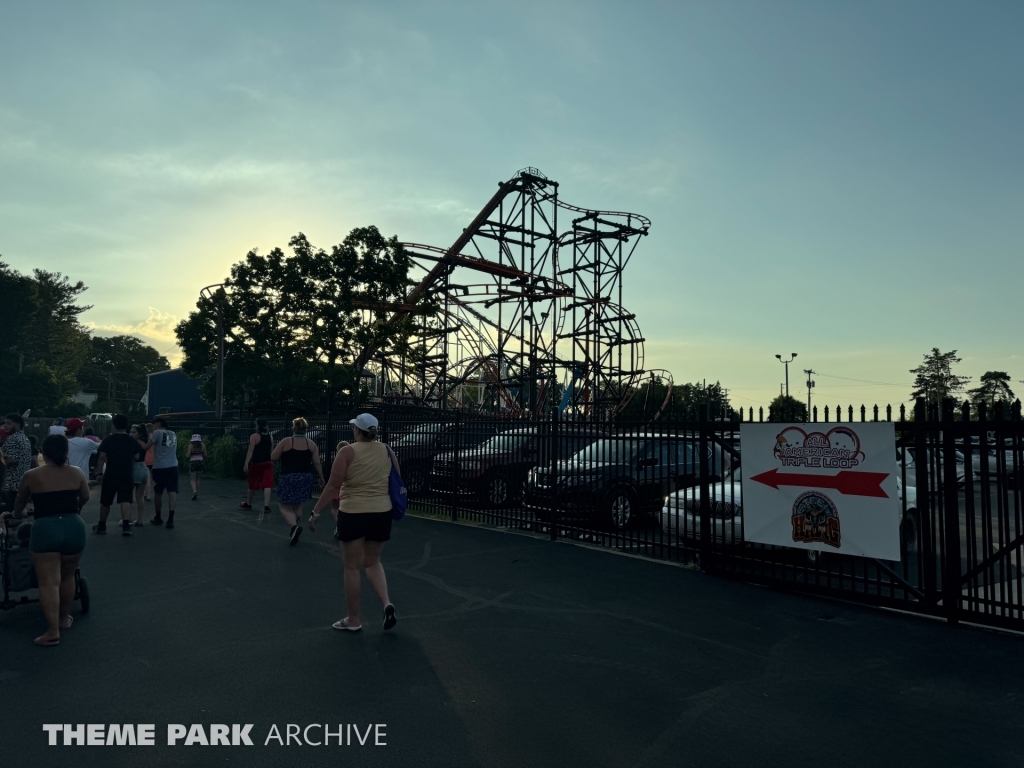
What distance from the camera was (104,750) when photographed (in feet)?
12.5

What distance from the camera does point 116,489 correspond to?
33.9 feet

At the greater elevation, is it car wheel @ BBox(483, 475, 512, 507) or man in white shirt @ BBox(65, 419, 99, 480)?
man in white shirt @ BBox(65, 419, 99, 480)

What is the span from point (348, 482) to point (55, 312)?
86671 millimetres

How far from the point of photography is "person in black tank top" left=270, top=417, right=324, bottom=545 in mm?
10523

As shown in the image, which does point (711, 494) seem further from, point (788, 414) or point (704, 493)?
point (788, 414)

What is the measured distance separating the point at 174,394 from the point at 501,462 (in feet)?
189

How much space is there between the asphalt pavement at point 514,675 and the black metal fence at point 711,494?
0.38 m

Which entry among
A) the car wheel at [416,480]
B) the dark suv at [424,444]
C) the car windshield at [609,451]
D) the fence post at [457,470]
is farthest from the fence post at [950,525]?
the car wheel at [416,480]

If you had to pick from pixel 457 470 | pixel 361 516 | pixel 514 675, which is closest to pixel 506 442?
pixel 457 470

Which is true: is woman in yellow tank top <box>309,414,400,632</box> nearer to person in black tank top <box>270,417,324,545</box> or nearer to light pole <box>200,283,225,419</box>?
person in black tank top <box>270,417,324,545</box>

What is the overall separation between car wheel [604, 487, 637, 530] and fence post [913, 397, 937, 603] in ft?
13.6

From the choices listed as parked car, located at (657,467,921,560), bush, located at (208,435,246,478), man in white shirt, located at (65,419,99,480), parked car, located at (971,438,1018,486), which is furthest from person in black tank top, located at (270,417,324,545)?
bush, located at (208,435,246,478)

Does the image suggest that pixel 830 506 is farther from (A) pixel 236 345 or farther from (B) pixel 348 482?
(A) pixel 236 345

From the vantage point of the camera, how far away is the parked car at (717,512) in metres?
8.42
